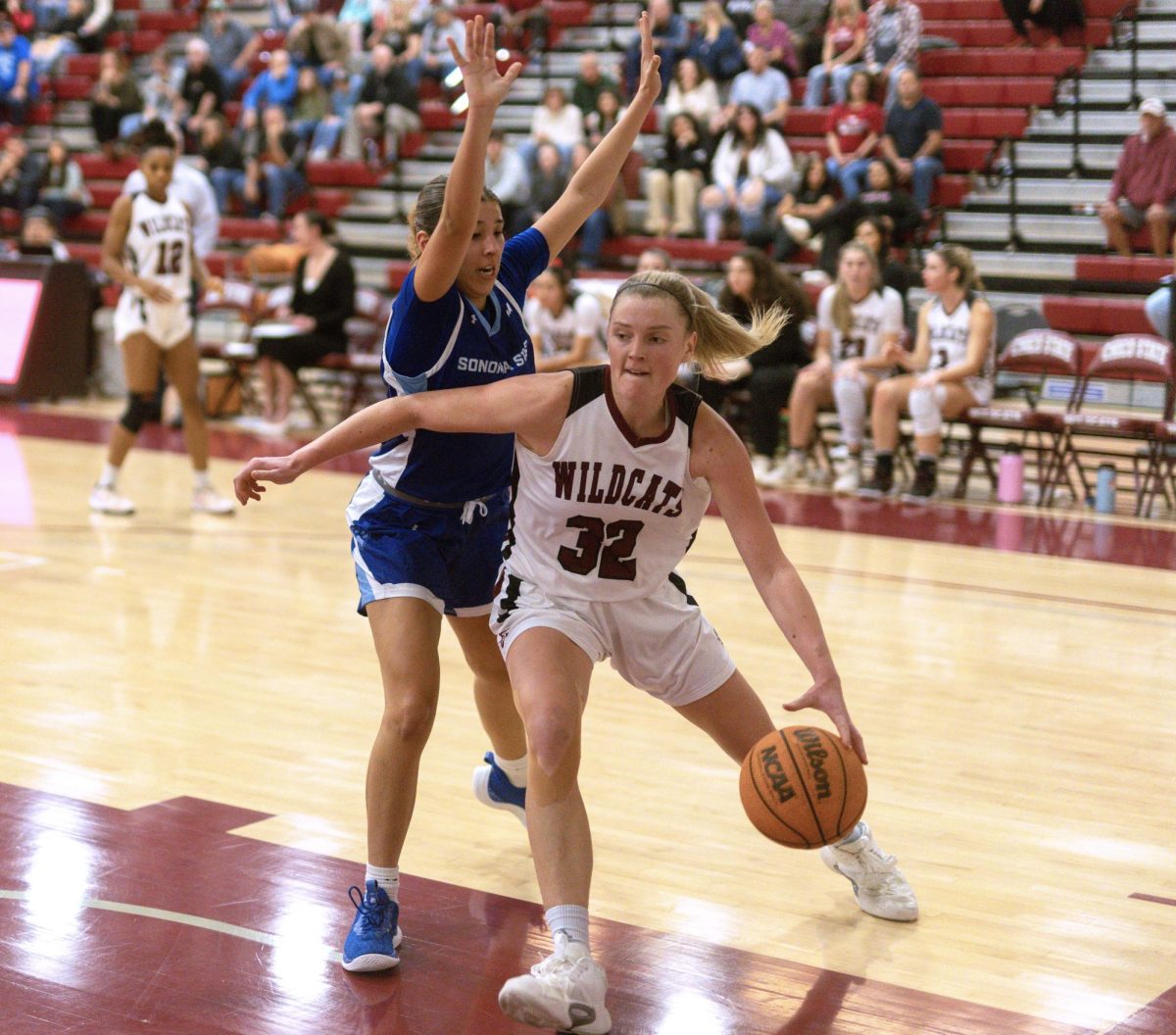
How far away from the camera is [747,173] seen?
14.1 metres

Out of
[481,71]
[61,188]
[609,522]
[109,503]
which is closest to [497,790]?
[609,522]

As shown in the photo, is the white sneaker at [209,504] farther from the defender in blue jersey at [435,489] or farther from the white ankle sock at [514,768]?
the defender in blue jersey at [435,489]

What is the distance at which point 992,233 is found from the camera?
1362 centimetres

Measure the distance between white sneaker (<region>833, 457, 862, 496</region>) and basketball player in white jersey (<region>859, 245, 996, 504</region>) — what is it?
0.10m

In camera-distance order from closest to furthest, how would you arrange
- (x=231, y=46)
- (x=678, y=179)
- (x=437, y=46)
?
(x=678, y=179) < (x=437, y=46) < (x=231, y=46)

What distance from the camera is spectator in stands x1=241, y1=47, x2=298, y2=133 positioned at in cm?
1819

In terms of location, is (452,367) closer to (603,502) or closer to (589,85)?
(603,502)

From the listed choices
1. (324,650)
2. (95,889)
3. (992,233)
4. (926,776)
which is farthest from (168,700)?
(992,233)

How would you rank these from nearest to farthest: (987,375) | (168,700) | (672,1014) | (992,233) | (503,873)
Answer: (672,1014) < (503,873) < (168,700) < (987,375) < (992,233)

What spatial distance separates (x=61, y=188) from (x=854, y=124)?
9095mm

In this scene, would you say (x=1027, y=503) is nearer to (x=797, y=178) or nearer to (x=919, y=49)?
(x=797, y=178)

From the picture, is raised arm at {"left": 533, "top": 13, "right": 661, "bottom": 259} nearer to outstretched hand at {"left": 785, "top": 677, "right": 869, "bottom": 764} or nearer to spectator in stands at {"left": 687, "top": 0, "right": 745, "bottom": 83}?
outstretched hand at {"left": 785, "top": 677, "right": 869, "bottom": 764}

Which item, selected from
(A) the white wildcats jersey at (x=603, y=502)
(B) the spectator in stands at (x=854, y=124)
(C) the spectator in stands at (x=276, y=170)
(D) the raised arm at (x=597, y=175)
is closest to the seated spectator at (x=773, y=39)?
(B) the spectator in stands at (x=854, y=124)

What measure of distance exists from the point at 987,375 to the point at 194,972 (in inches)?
321
